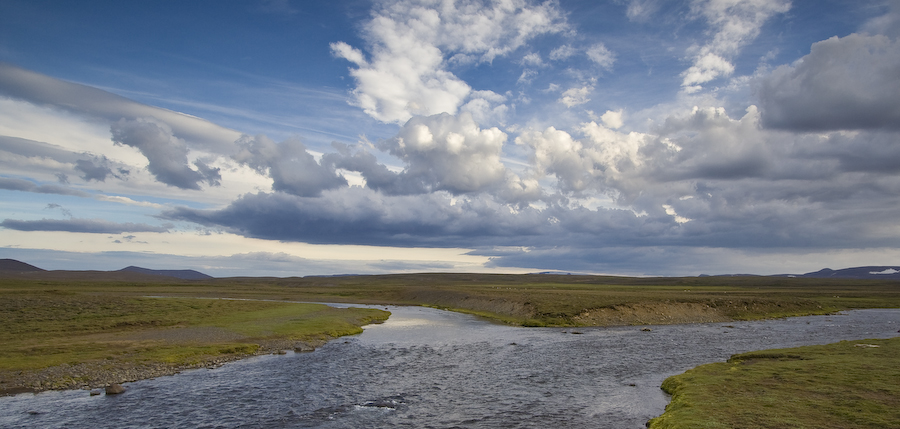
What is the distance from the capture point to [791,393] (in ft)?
72.8

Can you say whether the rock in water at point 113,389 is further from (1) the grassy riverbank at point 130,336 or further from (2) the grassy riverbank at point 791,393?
(2) the grassy riverbank at point 791,393

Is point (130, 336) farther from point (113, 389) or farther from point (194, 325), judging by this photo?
point (113, 389)

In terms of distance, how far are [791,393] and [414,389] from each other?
757 inches

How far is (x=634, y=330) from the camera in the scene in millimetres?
58938

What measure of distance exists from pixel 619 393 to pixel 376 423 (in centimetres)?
1399

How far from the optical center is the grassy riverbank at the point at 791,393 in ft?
59.1

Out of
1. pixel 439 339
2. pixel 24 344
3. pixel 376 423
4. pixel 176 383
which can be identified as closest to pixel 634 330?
pixel 439 339

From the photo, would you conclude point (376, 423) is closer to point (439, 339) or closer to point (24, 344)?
point (439, 339)

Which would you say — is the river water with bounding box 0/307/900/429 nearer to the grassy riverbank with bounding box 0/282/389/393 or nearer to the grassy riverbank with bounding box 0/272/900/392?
the grassy riverbank with bounding box 0/282/389/393

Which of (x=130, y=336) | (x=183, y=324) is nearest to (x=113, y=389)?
(x=130, y=336)

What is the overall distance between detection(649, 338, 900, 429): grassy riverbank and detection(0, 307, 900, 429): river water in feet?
6.95

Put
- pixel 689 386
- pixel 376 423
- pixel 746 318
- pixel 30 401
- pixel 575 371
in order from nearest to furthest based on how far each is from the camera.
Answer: pixel 376 423 → pixel 30 401 → pixel 689 386 → pixel 575 371 → pixel 746 318

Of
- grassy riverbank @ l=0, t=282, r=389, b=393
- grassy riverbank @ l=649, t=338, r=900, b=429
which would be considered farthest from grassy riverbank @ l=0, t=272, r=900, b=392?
grassy riverbank @ l=649, t=338, r=900, b=429

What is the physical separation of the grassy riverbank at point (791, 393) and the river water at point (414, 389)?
6.95 feet
